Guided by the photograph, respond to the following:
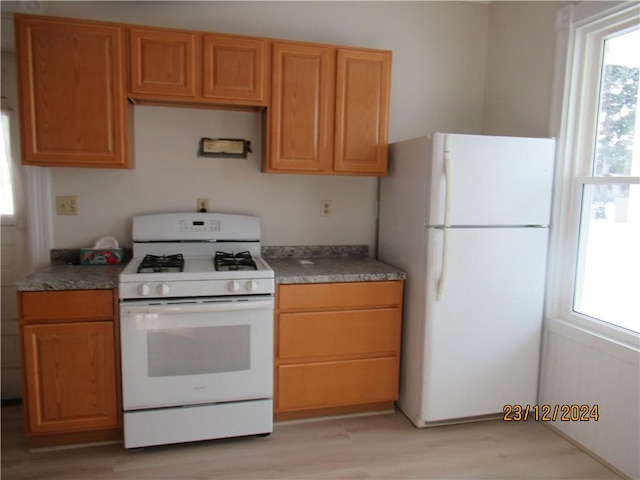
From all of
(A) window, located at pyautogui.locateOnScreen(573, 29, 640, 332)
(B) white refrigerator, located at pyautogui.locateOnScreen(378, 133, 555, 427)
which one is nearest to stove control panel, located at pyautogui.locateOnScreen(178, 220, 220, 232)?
(B) white refrigerator, located at pyautogui.locateOnScreen(378, 133, 555, 427)

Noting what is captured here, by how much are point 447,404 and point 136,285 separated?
5.73 feet

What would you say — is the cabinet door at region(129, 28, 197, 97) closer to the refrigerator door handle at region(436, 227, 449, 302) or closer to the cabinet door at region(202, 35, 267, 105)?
the cabinet door at region(202, 35, 267, 105)

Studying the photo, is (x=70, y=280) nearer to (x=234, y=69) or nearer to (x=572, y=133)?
(x=234, y=69)

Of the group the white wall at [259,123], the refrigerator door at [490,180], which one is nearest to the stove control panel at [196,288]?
the white wall at [259,123]

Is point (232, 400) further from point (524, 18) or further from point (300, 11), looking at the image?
point (524, 18)

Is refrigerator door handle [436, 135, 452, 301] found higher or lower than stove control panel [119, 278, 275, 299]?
higher

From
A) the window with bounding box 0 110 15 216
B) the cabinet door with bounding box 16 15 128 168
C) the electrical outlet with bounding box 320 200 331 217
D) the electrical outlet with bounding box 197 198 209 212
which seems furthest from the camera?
the electrical outlet with bounding box 320 200 331 217

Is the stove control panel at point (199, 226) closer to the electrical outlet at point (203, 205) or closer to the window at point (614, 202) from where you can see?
the electrical outlet at point (203, 205)

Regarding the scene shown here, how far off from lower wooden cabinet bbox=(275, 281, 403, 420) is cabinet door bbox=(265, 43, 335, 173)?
728 millimetres

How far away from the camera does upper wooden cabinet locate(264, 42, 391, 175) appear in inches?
100.0

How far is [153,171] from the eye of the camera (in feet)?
8.93

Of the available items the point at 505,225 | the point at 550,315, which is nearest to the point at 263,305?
Result: the point at 505,225

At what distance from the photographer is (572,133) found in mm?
2441

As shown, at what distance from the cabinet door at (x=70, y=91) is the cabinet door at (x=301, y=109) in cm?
79
